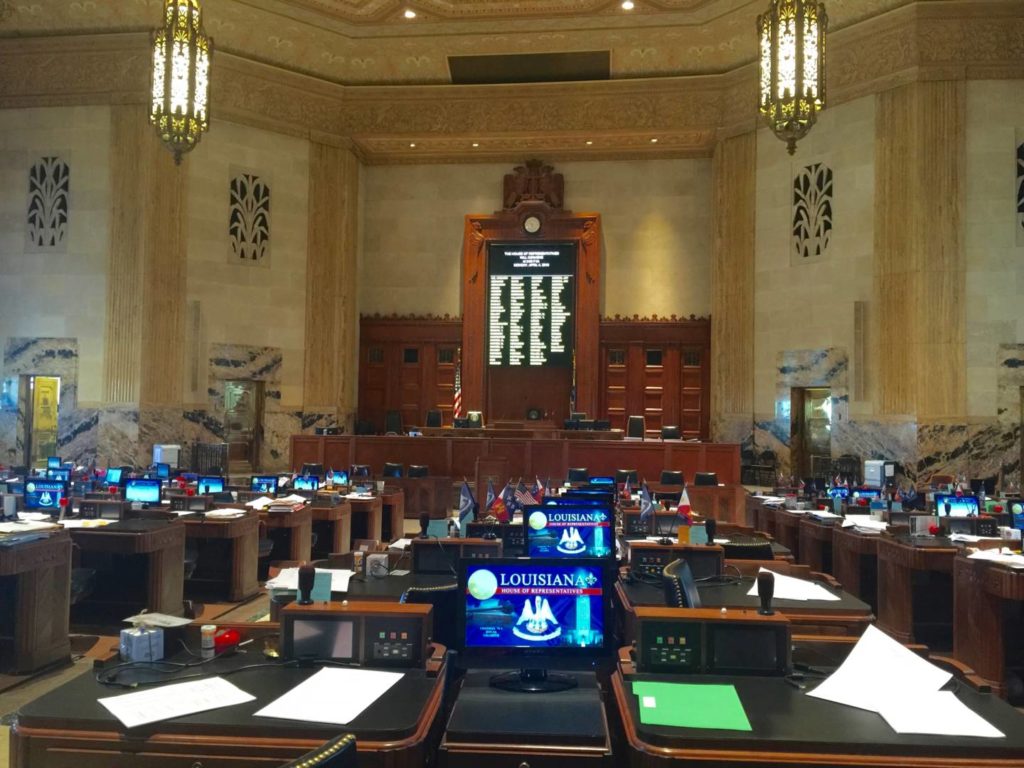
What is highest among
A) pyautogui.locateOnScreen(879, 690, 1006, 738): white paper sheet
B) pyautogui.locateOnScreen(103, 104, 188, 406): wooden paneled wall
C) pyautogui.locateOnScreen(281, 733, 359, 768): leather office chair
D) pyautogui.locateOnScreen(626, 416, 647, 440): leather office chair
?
pyautogui.locateOnScreen(103, 104, 188, 406): wooden paneled wall

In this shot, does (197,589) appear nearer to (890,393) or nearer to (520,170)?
(890,393)

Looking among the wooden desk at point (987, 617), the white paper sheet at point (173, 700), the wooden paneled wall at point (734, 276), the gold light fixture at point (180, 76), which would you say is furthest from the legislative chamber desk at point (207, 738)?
the wooden paneled wall at point (734, 276)

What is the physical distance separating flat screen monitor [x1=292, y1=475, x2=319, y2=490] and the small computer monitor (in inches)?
41.3

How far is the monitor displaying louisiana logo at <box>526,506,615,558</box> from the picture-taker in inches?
211

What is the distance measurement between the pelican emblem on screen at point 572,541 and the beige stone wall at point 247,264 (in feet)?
41.8

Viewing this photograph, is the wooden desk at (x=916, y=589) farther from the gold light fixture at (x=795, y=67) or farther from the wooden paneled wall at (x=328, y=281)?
the wooden paneled wall at (x=328, y=281)

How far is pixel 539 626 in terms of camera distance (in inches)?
114

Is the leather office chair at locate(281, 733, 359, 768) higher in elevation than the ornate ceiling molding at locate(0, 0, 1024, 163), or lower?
lower

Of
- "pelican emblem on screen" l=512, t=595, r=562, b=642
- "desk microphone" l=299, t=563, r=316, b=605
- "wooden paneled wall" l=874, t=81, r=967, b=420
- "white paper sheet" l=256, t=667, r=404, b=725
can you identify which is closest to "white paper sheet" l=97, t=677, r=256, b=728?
"white paper sheet" l=256, t=667, r=404, b=725

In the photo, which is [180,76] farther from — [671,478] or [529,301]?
[529,301]

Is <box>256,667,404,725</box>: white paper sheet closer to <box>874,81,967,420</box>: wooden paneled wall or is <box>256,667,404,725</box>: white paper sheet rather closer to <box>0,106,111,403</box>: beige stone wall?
<box>874,81,967,420</box>: wooden paneled wall

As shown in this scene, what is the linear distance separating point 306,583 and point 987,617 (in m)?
4.46

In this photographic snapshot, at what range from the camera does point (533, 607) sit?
2.90 meters

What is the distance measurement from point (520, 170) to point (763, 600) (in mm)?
17123
